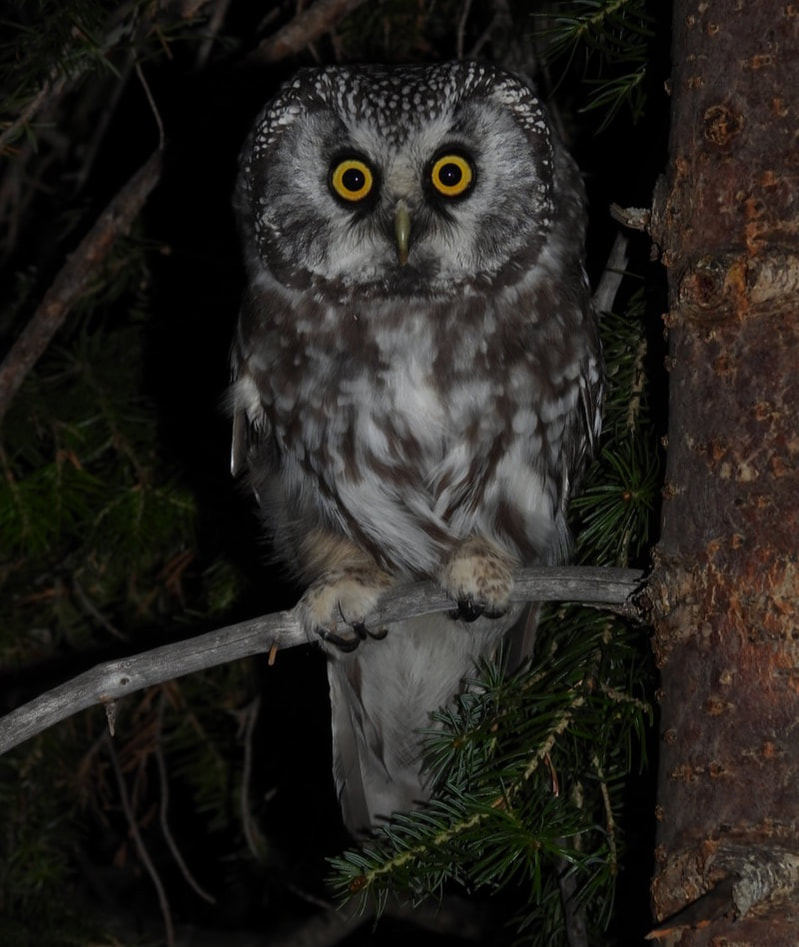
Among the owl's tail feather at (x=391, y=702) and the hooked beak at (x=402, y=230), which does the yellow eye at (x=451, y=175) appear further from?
the owl's tail feather at (x=391, y=702)

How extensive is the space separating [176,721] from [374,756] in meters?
0.47

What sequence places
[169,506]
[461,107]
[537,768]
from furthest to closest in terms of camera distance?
[169,506] < [461,107] < [537,768]

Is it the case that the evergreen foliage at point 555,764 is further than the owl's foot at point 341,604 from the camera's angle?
Answer: No

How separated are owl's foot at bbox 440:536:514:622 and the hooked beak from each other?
531 mm

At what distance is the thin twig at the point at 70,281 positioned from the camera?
246cm

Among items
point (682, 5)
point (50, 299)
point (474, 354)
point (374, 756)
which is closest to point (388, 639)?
point (374, 756)

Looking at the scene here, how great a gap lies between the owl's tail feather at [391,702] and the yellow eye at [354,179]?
0.93 m

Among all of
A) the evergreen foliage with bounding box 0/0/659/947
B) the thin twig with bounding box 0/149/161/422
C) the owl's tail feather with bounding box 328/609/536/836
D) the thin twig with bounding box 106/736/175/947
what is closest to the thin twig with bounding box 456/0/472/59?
the evergreen foliage with bounding box 0/0/659/947

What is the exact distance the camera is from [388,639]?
276 cm

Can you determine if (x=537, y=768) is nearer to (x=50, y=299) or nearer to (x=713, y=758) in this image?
(x=713, y=758)

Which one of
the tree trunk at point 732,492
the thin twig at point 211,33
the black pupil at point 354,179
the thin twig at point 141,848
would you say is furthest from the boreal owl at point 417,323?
the thin twig at point 141,848

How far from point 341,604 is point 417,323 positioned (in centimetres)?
52

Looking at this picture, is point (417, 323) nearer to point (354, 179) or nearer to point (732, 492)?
point (354, 179)

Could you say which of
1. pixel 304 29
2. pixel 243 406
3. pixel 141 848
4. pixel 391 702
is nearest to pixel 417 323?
pixel 243 406
